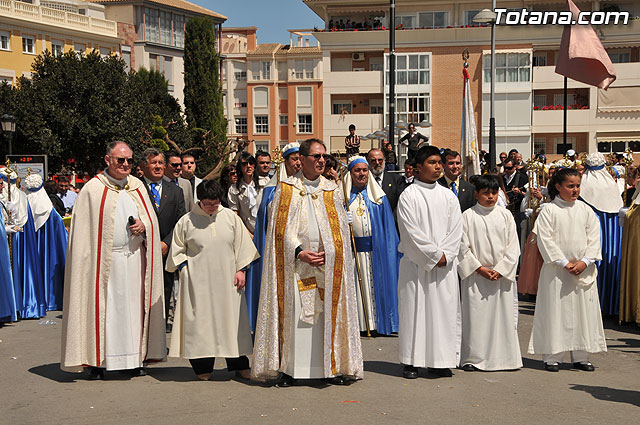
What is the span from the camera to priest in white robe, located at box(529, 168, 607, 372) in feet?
26.1

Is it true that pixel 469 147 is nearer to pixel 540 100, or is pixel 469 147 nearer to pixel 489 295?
pixel 489 295

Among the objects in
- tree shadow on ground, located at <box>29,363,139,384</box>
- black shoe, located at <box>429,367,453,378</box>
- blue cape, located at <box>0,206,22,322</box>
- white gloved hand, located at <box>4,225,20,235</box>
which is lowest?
tree shadow on ground, located at <box>29,363,139,384</box>

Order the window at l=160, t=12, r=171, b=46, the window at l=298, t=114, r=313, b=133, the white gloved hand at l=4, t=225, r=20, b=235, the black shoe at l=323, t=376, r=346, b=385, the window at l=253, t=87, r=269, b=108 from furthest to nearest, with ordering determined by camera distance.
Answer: the window at l=253, t=87, r=269, b=108
the window at l=298, t=114, r=313, b=133
the window at l=160, t=12, r=171, b=46
the white gloved hand at l=4, t=225, r=20, b=235
the black shoe at l=323, t=376, r=346, b=385

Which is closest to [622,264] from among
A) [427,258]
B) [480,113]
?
[427,258]

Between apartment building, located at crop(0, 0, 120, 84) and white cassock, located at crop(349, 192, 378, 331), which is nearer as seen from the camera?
white cassock, located at crop(349, 192, 378, 331)

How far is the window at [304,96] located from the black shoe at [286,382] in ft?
223

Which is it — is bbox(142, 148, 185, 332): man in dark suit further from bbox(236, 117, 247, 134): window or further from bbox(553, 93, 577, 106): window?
bbox(236, 117, 247, 134): window

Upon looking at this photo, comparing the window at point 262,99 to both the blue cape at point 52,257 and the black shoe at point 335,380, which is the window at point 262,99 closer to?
the blue cape at point 52,257

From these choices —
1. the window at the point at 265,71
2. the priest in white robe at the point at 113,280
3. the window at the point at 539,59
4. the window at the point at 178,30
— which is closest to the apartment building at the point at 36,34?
the window at the point at 178,30

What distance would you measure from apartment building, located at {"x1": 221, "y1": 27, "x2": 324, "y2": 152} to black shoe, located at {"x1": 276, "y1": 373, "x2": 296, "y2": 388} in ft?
206

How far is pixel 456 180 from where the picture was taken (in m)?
9.93

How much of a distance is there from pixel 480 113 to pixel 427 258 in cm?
4580

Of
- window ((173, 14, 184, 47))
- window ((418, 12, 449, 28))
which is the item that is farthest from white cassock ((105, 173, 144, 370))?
window ((173, 14, 184, 47))

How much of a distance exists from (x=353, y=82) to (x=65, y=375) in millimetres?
46491
